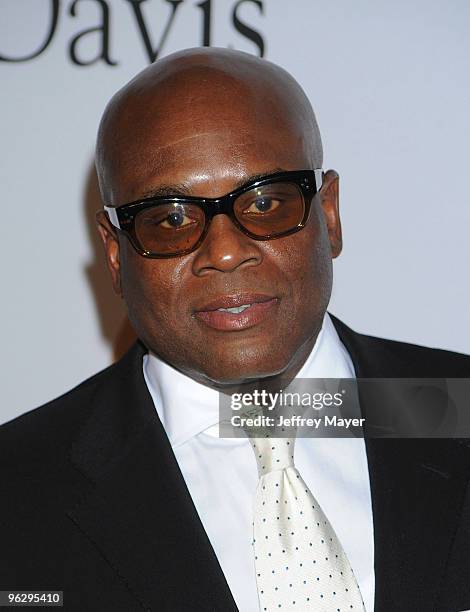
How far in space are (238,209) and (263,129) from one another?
13 cm

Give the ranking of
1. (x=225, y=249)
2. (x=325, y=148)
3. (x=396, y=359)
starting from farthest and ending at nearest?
(x=325, y=148)
(x=396, y=359)
(x=225, y=249)

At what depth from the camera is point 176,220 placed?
4.45 ft

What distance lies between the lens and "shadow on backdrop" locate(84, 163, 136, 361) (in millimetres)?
1900

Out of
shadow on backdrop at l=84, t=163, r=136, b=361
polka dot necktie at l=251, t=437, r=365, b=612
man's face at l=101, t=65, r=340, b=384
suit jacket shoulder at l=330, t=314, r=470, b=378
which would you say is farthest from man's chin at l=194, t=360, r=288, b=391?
shadow on backdrop at l=84, t=163, r=136, b=361

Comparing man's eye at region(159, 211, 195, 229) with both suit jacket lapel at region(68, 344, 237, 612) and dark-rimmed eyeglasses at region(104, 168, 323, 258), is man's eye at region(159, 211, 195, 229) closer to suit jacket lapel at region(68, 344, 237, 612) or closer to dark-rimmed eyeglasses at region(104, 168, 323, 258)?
dark-rimmed eyeglasses at region(104, 168, 323, 258)

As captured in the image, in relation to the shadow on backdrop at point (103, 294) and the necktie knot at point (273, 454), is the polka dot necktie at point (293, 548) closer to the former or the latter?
the necktie knot at point (273, 454)

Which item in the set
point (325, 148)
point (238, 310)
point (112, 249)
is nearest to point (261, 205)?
point (238, 310)

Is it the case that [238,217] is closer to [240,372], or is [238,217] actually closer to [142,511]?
→ [240,372]

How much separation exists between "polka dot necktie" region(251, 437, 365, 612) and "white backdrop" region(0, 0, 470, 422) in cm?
62

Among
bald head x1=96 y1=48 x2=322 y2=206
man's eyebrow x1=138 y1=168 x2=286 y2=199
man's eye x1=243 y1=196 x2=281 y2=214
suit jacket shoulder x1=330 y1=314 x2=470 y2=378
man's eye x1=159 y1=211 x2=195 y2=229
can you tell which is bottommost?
suit jacket shoulder x1=330 y1=314 x2=470 y2=378

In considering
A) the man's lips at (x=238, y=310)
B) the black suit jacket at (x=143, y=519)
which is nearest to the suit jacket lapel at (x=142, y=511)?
the black suit jacket at (x=143, y=519)

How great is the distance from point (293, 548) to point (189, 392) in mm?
279

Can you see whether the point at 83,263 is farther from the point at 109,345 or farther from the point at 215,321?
the point at 215,321

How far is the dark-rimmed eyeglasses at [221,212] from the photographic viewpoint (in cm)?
134
